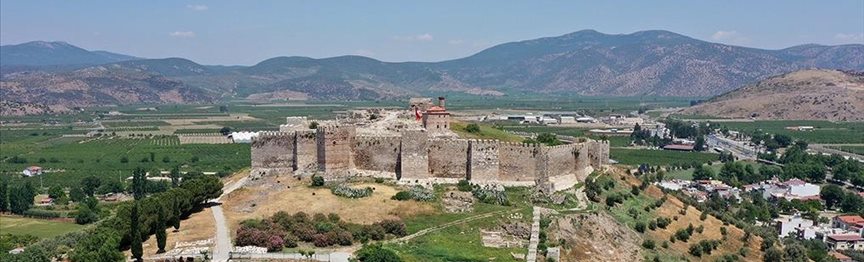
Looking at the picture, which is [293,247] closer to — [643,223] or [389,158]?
[389,158]

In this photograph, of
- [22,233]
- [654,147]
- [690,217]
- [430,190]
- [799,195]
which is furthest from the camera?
[654,147]

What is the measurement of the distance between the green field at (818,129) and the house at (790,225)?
3340 inches

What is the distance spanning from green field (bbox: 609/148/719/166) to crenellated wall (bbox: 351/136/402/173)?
67280 mm

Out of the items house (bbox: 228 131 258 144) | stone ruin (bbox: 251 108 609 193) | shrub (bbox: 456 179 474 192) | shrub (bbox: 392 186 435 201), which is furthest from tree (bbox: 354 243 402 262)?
house (bbox: 228 131 258 144)

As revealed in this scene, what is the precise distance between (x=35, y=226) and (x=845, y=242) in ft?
209

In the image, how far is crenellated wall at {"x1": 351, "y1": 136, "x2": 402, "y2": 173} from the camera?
48406 mm

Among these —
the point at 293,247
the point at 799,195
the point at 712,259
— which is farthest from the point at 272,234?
the point at 799,195

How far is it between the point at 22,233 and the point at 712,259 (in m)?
47.4

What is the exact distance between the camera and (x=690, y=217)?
179 ft

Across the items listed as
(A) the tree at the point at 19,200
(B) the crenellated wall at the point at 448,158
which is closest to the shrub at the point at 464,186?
(B) the crenellated wall at the point at 448,158

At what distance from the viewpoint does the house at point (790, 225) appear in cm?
6919

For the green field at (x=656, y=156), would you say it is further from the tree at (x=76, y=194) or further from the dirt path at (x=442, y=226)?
the dirt path at (x=442, y=226)

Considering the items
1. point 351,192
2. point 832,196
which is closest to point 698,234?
point 351,192

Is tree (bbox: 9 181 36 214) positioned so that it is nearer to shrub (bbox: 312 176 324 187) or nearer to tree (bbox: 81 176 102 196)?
tree (bbox: 81 176 102 196)
